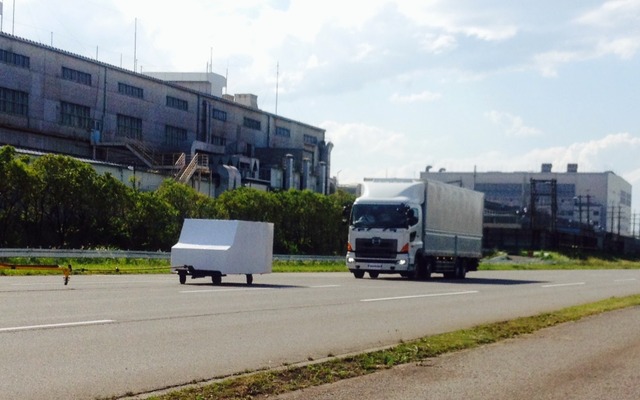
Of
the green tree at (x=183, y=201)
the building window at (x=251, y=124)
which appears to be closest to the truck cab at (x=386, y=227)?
the green tree at (x=183, y=201)

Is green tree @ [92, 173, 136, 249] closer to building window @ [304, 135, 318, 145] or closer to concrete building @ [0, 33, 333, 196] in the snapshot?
concrete building @ [0, 33, 333, 196]

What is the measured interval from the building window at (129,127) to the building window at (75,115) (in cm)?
327

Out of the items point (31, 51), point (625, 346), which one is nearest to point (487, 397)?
point (625, 346)

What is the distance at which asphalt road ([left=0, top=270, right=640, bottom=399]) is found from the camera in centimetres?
999

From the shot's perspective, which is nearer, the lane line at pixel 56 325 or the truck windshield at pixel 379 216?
the lane line at pixel 56 325

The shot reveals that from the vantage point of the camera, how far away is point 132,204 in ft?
169

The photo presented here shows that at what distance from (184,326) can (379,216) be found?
2157 cm

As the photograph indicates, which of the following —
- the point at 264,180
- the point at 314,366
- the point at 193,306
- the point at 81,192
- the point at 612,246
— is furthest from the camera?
the point at 612,246

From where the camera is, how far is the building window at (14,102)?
56.7m

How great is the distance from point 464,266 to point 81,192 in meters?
19.6

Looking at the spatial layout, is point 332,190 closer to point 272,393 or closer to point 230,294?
point 230,294

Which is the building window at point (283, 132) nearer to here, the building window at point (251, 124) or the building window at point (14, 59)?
the building window at point (251, 124)

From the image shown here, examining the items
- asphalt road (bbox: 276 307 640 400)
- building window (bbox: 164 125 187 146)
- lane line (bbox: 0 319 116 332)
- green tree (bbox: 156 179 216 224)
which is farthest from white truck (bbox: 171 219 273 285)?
building window (bbox: 164 125 187 146)

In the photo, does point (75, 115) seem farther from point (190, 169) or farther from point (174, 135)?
point (174, 135)
